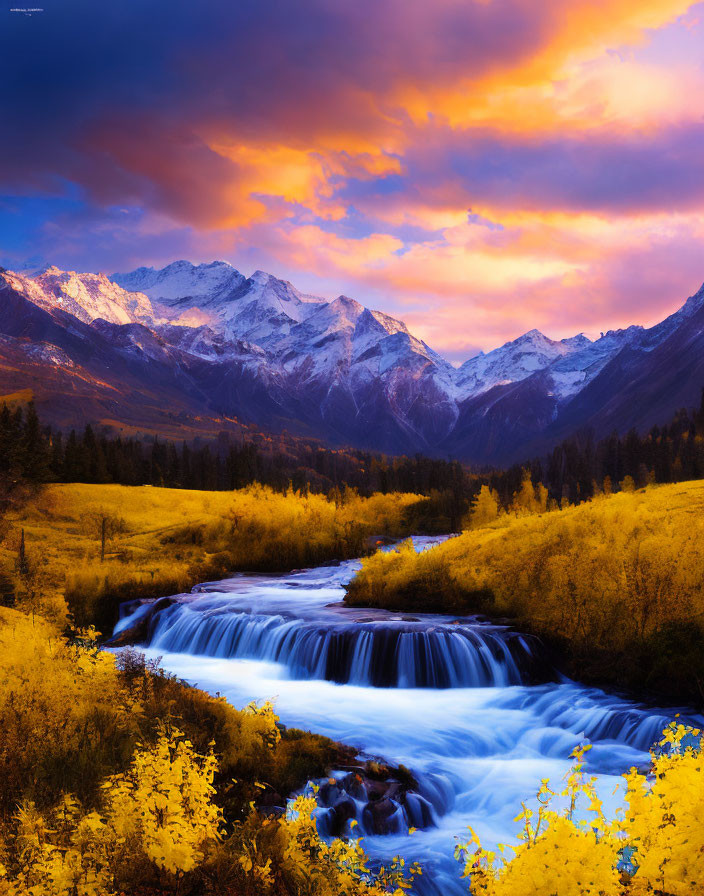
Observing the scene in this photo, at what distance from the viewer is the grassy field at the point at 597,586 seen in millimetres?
22953

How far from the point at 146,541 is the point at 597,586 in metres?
45.1

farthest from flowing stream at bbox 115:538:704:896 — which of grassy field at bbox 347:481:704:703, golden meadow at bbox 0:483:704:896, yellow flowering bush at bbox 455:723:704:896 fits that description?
yellow flowering bush at bbox 455:723:704:896

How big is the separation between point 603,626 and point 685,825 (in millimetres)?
20684

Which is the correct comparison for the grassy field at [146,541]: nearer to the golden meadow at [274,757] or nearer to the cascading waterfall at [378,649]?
the golden meadow at [274,757]

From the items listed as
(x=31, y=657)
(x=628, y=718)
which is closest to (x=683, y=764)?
(x=31, y=657)

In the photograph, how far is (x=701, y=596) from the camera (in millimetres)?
23141

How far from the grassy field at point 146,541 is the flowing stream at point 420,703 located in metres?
5.16

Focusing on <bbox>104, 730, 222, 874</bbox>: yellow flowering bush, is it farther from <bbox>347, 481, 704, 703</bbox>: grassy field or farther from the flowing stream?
<bbox>347, 481, 704, 703</bbox>: grassy field

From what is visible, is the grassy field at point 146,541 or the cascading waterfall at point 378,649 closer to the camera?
the cascading waterfall at point 378,649

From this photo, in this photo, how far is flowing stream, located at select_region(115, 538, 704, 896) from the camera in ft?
49.3

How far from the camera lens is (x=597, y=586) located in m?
25.9

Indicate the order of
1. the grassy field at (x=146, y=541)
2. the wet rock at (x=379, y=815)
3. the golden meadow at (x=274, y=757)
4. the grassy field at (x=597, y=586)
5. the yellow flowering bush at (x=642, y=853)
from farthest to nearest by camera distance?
the grassy field at (x=146, y=541) < the grassy field at (x=597, y=586) < the wet rock at (x=379, y=815) < the golden meadow at (x=274, y=757) < the yellow flowering bush at (x=642, y=853)

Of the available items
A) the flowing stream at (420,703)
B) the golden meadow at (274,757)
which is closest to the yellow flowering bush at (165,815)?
the golden meadow at (274,757)

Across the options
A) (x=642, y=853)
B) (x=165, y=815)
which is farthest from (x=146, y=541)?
(x=642, y=853)
